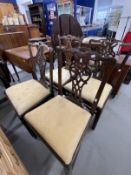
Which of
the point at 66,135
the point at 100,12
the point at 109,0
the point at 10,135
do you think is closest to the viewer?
the point at 66,135

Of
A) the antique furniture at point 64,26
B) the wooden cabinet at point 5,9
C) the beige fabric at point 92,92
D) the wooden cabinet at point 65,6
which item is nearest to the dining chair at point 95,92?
the beige fabric at point 92,92

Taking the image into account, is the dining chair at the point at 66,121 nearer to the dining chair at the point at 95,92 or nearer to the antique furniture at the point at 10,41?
the dining chair at the point at 95,92

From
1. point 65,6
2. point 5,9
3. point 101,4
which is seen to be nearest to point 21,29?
point 5,9

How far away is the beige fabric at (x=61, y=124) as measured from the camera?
70 cm

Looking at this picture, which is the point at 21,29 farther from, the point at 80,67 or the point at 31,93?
the point at 80,67

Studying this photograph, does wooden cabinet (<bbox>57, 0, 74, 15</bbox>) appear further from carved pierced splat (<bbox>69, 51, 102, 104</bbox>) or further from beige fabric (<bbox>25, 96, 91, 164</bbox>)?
beige fabric (<bbox>25, 96, 91, 164</bbox>)

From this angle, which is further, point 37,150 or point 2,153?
point 37,150

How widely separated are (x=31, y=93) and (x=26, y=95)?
57 mm

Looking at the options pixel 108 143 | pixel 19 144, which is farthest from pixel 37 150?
pixel 108 143

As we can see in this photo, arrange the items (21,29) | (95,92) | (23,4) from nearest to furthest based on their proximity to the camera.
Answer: (95,92)
(21,29)
(23,4)

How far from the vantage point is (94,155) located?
3.49 feet

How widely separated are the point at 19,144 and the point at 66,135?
0.75 metres

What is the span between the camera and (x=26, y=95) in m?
1.16

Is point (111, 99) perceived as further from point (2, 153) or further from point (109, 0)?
point (109, 0)
